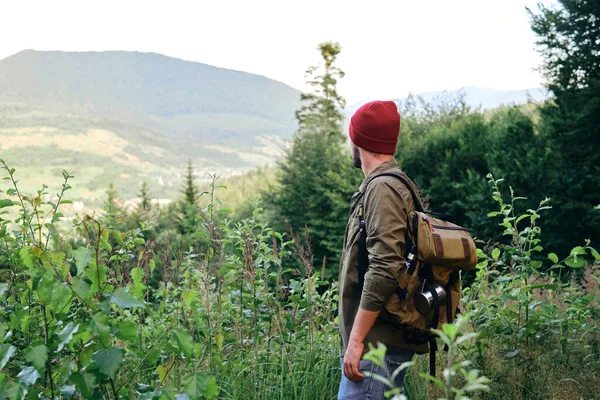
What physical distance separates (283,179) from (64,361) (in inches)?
1068

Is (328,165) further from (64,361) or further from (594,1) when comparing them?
(64,361)

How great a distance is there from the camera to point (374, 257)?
2258 mm

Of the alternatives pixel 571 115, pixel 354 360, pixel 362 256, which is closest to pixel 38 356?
pixel 354 360

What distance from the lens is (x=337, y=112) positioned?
42438mm

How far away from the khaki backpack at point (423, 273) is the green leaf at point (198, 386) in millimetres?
749

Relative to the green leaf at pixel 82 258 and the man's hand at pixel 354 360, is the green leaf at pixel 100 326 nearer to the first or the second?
the green leaf at pixel 82 258

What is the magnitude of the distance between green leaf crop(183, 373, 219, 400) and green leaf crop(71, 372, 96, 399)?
32cm

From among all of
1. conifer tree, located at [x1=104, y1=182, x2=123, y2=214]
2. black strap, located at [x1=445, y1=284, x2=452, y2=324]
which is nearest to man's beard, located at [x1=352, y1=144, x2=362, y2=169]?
black strap, located at [x1=445, y1=284, x2=452, y2=324]

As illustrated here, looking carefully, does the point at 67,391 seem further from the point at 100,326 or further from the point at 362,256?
the point at 362,256

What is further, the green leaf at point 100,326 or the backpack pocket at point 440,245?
the backpack pocket at point 440,245

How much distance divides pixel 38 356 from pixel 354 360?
1.14 meters

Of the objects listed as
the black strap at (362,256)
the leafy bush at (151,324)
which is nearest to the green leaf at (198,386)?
the leafy bush at (151,324)

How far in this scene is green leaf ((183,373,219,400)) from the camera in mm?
1916

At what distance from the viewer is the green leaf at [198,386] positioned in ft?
6.29
